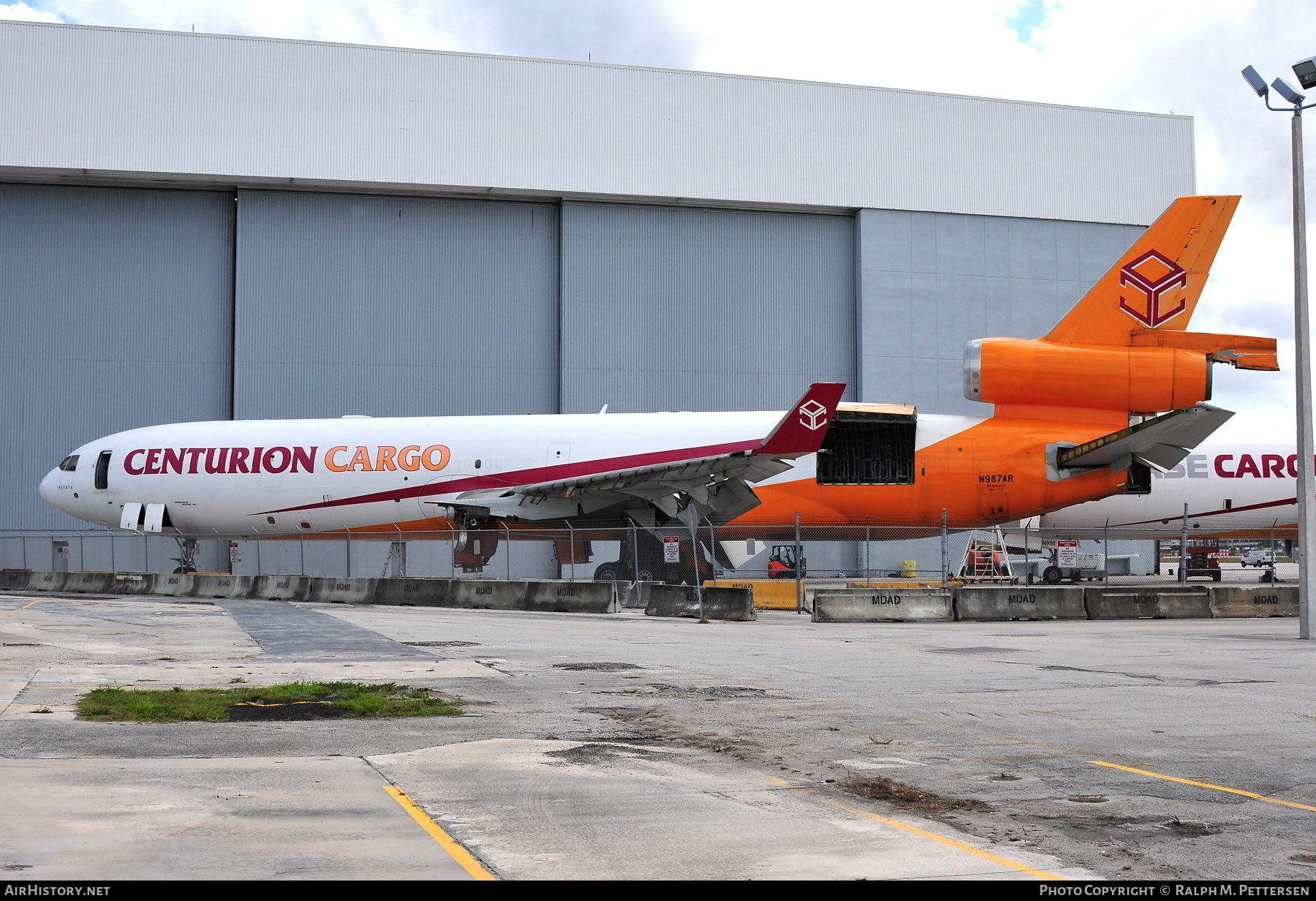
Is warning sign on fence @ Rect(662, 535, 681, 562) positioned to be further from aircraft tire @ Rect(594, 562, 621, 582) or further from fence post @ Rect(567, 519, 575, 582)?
aircraft tire @ Rect(594, 562, 621, 582)

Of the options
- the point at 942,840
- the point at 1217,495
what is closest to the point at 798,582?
the point at 1217,495

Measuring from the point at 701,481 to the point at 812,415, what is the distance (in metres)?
3.80

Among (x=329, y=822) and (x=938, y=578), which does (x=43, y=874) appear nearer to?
(x=329, y=822)

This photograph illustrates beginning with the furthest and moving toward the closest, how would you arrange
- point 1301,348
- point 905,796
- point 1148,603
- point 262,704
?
point 1148,603 < point 1301,348 < point 262,704 < point 905,796

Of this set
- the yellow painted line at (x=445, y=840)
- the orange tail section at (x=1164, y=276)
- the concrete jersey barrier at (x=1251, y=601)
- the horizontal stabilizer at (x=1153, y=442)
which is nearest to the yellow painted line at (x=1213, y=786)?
the yellow painted line at (x=445, y=840)

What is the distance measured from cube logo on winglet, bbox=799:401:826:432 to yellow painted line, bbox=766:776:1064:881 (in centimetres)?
1692

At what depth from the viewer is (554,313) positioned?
41.3 m

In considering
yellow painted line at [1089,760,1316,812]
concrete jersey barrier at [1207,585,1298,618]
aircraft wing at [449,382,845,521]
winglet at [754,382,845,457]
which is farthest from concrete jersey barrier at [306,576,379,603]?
yellow painted line at [1089,760,1316,812]

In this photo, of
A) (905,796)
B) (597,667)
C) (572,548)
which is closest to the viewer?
(905,796)

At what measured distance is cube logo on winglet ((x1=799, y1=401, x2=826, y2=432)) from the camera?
23.0 metres

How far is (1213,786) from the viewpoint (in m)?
6.67

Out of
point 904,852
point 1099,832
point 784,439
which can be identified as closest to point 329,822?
point 904,852

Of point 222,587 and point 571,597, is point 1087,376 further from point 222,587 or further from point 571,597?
point 222,587

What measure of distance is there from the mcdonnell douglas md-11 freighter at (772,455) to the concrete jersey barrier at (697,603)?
182cm
